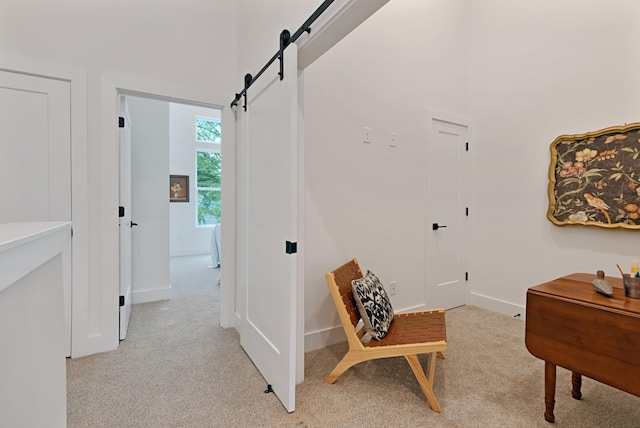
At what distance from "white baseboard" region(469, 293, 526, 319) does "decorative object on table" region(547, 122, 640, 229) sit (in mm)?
946

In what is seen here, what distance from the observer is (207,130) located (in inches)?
286

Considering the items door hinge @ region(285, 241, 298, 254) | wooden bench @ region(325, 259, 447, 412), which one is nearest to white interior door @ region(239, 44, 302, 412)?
door hinge @ region(285, 241, 298, 254)

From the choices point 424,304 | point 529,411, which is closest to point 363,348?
point 529,411

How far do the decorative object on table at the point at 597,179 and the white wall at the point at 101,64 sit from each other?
3.35m

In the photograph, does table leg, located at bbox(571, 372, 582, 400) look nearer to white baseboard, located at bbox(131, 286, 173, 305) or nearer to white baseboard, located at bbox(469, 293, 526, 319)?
white baseboard, located at bbox(469, 293, 526, 319)

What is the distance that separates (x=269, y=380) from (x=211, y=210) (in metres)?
6.05

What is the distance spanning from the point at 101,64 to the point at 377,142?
2246 millimetres

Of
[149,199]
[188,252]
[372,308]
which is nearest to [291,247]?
[372,308]

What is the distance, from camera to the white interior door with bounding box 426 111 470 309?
10.5 feet

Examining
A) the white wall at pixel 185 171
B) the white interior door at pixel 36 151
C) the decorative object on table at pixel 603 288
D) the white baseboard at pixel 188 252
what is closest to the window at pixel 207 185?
the white wall at pixel 185 171

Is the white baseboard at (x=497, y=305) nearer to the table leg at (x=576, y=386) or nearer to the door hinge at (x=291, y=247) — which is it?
the table leg at (x=576, y=386)

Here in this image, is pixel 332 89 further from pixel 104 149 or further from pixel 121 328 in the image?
pixel 121 328

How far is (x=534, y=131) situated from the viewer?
3006 mm

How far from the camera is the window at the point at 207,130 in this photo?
281 inches
